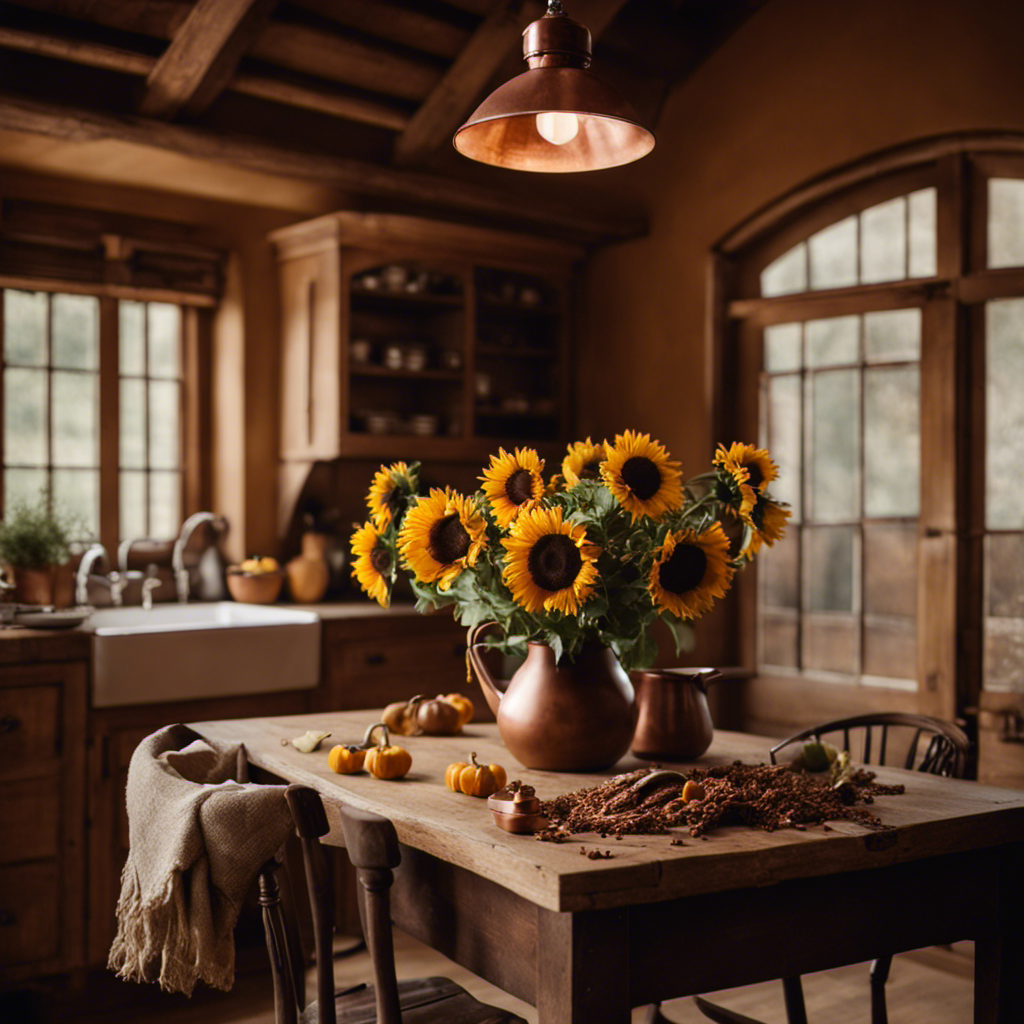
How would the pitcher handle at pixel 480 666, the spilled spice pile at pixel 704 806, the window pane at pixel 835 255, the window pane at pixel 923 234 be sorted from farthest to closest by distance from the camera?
the window pane at pixel 835 255 < the window pane at pixel 923 234 < the pitcher handle at pixel 480 666 < the spilled spice pile at pixel 704 806

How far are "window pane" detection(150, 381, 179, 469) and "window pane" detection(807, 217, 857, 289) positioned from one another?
2.39 metres

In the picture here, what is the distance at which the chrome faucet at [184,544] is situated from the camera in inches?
168

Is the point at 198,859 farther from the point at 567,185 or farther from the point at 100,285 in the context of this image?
the point at 567,185

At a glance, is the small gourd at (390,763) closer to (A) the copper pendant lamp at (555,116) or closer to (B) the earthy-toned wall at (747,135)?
(A) the copper pendant lamp at (555,116)

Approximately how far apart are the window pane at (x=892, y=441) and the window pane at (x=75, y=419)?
270 cm

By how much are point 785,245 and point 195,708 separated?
8.71 ft

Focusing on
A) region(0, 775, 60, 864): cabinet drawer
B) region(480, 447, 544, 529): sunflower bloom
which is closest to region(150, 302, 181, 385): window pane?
region(0, 775, 60, 864): cabinet drawer

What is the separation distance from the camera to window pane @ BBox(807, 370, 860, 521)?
4.13 m

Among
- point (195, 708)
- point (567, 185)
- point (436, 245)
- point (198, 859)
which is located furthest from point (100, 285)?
point (198, 859)

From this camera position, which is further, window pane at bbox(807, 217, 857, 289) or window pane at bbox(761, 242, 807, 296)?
window pane at bbox(761, 242, 807, 296)

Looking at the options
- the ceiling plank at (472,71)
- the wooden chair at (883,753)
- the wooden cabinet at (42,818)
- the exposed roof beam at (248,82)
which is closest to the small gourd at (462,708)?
the wooden chair at (883,753)

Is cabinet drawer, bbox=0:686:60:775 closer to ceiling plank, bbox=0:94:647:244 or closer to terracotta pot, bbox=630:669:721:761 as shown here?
ceiling plank, bbox=0:94:647:244

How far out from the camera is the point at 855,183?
418 centimetres

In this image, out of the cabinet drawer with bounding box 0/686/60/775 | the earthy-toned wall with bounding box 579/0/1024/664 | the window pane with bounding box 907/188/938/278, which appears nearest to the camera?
the cabinet drawer with bounding box 0/686/60/775
